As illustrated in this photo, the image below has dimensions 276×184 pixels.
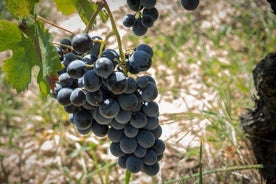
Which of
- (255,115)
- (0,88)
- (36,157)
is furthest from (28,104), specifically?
(255,115)

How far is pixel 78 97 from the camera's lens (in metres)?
1.06

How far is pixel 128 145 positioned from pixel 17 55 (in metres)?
0.42

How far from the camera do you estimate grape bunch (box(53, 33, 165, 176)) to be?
3.31 feet

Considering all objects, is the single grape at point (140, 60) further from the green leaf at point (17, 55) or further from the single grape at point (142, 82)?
the green leaf at point (17, 55)

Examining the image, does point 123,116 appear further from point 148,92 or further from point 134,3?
point 134,3

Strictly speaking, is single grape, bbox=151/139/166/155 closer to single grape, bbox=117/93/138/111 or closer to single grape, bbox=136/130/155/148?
single grape, bbox=136/130/155/148

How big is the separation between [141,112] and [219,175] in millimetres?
833

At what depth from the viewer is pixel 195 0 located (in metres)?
1.07

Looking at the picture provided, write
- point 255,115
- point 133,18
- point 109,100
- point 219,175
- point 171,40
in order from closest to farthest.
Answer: point 109,100 → point 133,18 → point 255,115 → point 219,175 → point 171,40

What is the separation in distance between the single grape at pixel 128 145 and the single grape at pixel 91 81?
0.72ft

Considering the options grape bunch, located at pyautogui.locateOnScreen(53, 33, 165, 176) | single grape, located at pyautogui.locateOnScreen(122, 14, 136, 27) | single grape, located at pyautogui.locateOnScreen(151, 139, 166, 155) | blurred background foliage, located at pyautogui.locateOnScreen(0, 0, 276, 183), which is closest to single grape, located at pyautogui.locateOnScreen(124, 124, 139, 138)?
grape bunch, located at pyautogui.locateOnScreen(53, 33, 165, 176)

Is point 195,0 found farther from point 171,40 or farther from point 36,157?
point 171,40

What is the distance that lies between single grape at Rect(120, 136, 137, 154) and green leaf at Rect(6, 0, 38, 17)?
1.50ft

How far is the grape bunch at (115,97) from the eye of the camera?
3.31ft
